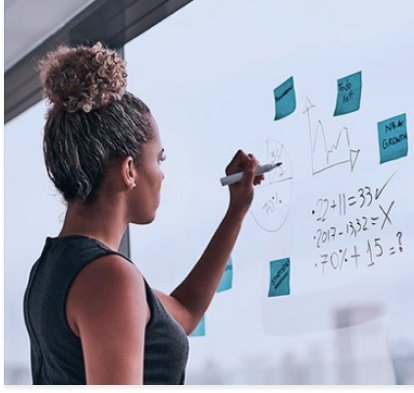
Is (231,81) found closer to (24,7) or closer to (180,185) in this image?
(180,185)

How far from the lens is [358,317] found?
3.94ft

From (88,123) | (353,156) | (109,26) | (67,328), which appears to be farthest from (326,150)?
(109,26)

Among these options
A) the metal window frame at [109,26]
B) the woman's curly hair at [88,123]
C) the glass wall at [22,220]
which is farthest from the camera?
the glass wall at [22,220]

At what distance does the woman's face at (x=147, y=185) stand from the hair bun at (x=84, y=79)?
0.08 meters

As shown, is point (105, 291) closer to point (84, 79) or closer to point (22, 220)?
point (84, 79)

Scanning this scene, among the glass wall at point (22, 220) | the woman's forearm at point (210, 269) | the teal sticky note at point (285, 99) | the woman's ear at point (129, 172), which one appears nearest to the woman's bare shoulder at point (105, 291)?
the woman's ear at point (129, 172)

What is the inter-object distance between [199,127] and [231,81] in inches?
4.9

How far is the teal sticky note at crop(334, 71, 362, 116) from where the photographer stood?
124 cm

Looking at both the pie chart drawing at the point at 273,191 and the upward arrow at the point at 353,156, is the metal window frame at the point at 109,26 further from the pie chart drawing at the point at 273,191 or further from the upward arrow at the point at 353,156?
the upward arrow at the point at 353,156

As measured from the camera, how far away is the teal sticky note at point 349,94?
1235mm

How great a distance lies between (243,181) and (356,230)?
19 cm

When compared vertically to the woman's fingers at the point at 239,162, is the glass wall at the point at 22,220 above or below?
above

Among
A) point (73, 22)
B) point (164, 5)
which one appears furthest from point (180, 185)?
point (73, 22)

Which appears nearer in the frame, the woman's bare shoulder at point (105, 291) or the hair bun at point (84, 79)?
the woman's bare shoulder at point (105, 291)
